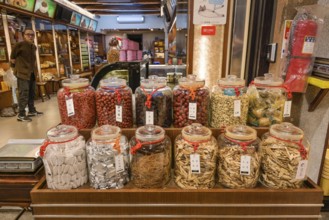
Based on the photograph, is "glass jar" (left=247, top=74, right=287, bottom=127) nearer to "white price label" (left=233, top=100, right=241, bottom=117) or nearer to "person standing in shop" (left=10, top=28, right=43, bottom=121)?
"white price label" (left=233, top=100, right=241, bottom=117)

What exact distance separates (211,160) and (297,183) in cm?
44

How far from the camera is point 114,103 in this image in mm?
1287

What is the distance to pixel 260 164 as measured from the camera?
1.17 metres

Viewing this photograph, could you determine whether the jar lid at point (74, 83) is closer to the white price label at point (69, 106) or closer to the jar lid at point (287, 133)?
the white price label at point (69, 106)

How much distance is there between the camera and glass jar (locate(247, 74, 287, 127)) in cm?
133

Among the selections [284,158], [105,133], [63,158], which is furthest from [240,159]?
[63,158]

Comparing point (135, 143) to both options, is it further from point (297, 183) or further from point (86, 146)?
point (297, 183)

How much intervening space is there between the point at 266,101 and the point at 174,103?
0.54 m

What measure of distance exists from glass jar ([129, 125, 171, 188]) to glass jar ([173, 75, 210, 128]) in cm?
22

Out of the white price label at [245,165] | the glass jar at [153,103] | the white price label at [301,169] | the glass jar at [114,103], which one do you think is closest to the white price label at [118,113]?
the glass jar at [114,103]

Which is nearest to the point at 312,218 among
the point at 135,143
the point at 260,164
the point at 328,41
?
the point at 260,164

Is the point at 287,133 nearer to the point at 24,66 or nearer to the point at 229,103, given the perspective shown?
the point at 229,103

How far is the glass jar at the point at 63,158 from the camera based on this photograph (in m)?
1.09

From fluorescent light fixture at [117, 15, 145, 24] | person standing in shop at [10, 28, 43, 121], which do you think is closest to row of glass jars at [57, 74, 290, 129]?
person standing in shop at [10, 28, 43, 121]
